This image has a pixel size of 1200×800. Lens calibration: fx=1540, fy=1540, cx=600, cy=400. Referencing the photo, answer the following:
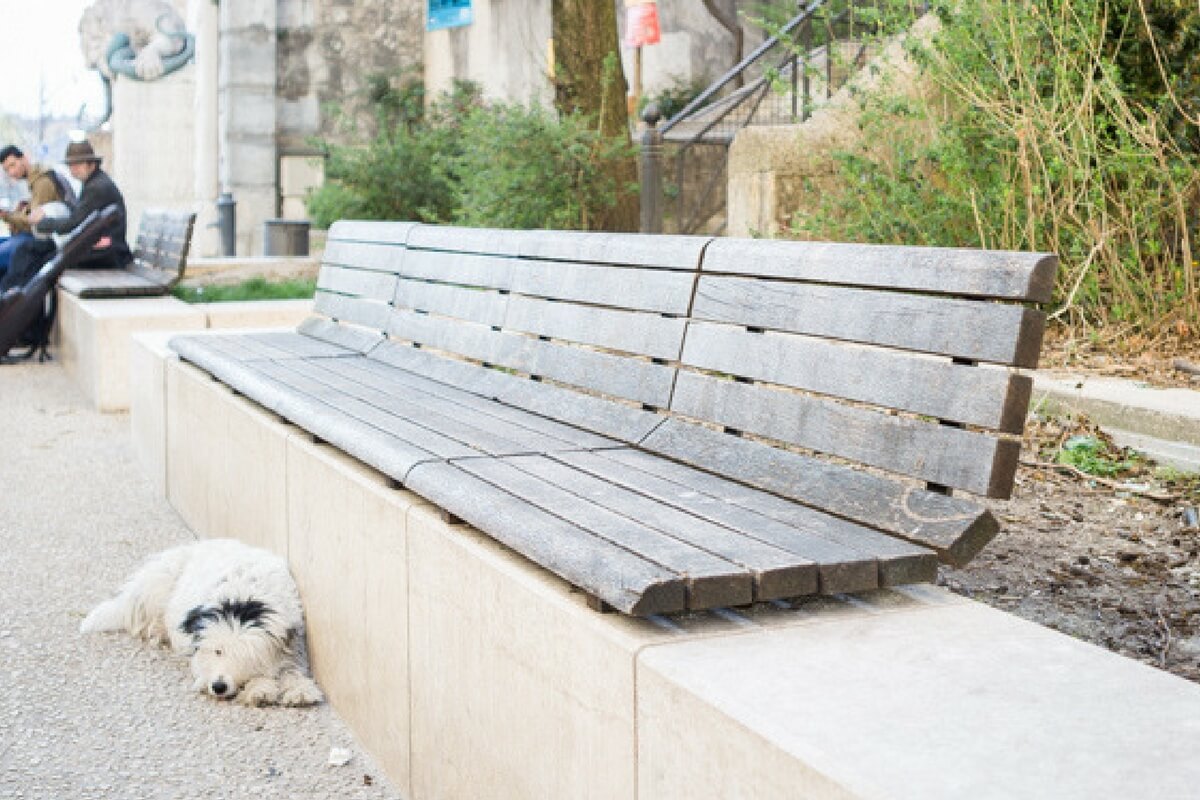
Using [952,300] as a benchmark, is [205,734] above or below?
below

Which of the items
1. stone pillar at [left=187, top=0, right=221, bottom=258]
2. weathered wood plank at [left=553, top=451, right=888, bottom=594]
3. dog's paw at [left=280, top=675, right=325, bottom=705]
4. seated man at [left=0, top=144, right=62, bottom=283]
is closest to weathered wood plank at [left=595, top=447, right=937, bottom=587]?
weathered wood plank at [left=553, top=451, right=888, bottom=594]

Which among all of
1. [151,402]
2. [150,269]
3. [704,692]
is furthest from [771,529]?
[150,269]

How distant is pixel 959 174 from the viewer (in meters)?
7.38

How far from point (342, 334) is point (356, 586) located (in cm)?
281

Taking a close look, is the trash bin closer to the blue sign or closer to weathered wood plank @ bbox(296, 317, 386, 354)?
the blue sign

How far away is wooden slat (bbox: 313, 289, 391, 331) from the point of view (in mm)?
6203

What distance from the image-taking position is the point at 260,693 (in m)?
4.16

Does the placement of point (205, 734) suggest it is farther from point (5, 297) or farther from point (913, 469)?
point (5, 297)

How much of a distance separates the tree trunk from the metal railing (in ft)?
1.81

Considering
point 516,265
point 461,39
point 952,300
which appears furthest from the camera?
point 461,39

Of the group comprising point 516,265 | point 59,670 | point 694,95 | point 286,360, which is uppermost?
point 694,95

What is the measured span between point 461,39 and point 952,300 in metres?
19.5

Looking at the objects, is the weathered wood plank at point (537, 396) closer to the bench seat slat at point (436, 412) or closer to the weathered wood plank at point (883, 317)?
the bench seat slat at point (436, 412)

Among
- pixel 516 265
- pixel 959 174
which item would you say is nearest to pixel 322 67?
pixel 959 174
